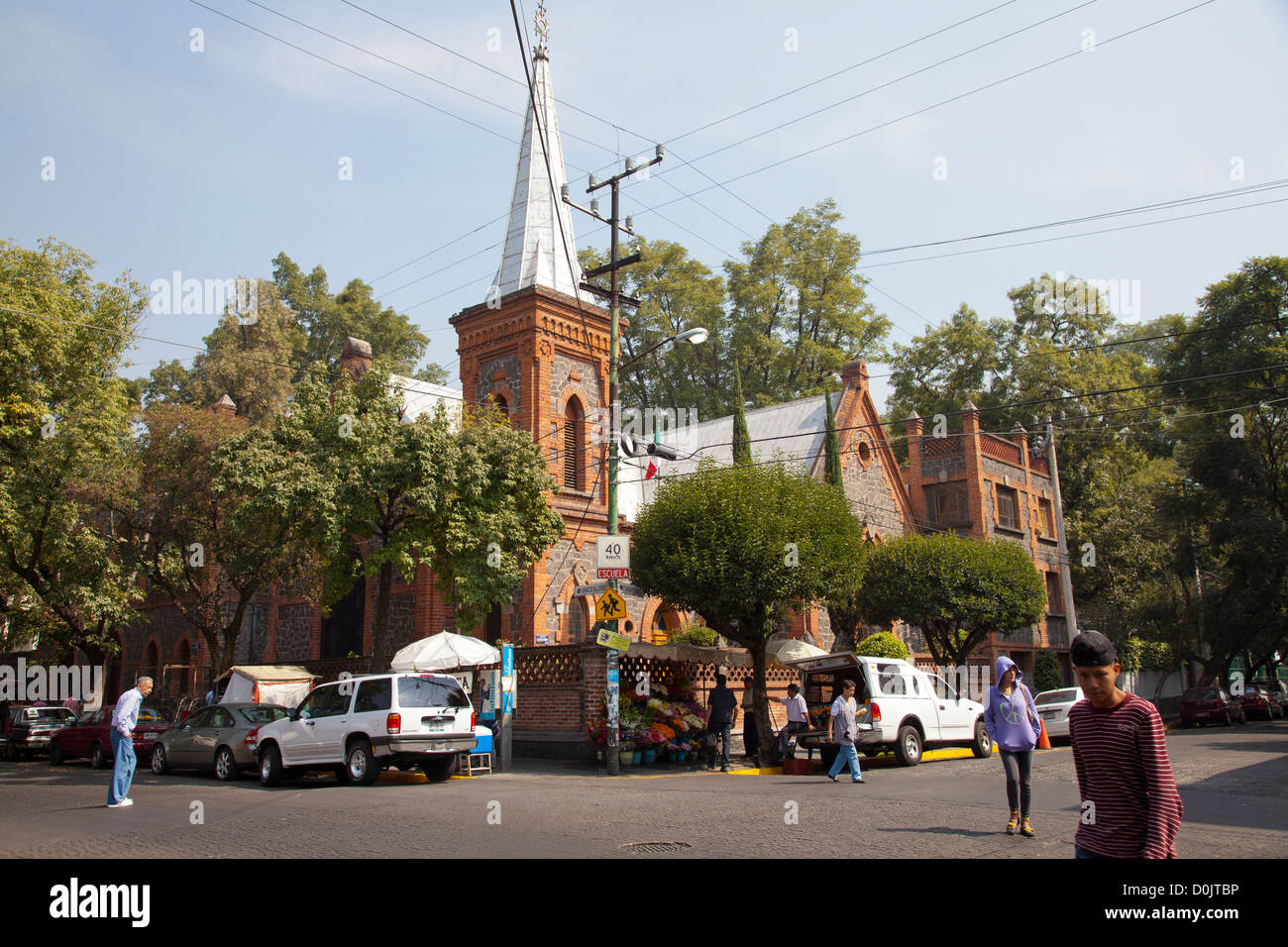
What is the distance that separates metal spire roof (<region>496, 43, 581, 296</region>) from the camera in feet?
108

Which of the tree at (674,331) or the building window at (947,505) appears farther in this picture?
the tree at (674,331)

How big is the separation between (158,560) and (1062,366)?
4094cm

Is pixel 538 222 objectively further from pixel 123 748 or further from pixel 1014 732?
pixel 1014 732

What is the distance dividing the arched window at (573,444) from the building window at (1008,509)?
20.7 m

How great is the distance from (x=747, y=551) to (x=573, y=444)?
13628 mm

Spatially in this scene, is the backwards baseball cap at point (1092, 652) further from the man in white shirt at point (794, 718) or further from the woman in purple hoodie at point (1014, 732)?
the man in white shirt at point (794, 718)

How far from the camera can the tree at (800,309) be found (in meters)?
49.5

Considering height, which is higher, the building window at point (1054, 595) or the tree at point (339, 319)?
the tree at point (339, 319)

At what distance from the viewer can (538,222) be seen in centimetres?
3381

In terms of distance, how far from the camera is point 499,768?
19.4m

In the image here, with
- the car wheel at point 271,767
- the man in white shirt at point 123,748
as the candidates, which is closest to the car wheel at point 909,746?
the car wheel at point 271,767

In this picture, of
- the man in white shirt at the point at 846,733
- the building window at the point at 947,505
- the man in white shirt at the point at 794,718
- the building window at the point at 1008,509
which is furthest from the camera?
the building window at the point at 1008,509

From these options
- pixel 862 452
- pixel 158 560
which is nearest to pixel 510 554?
pixel 158 560
